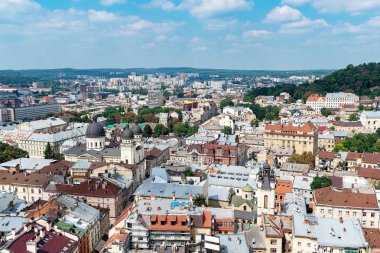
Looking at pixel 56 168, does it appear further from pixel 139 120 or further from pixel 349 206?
pixel 139 120

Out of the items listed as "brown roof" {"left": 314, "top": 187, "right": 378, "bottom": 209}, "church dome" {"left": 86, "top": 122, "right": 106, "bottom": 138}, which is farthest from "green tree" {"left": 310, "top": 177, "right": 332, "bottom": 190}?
"church dome" {"left": 86, "top": 122, "right": 106, "bottom": 138}

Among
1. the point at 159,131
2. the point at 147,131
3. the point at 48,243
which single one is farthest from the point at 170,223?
the point at 147,131

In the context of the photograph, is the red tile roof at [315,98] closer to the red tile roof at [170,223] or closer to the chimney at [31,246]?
the red tile roof at [170,223]

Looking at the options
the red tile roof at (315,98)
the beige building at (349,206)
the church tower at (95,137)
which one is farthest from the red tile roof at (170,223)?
the red tile roof at (315,98)

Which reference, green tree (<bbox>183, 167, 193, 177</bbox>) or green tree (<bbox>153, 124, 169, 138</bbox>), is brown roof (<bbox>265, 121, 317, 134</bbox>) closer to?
green tree (<bbox>183, 167, 193, 177</bbox>)

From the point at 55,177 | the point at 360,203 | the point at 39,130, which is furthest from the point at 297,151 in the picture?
the point at 39,130

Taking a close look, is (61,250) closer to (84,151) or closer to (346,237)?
(346,237)
